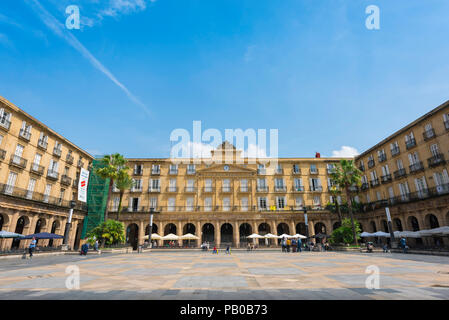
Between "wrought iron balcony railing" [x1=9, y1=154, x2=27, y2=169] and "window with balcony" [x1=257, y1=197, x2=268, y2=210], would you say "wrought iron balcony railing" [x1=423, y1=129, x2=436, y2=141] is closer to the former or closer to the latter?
"window with balcony" [x1=257, y1=197, x2=268, y2=210]

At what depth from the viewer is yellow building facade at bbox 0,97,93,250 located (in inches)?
1021

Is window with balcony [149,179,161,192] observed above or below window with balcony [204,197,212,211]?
above

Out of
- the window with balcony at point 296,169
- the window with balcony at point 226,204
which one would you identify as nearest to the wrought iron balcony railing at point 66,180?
the window with balcony at point 226,204

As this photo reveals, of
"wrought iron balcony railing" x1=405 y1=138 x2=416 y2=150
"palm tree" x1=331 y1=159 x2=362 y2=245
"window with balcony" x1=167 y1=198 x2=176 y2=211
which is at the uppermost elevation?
"wrought iron balcony railing" x1=405 y1=138 x2=416 y2=150

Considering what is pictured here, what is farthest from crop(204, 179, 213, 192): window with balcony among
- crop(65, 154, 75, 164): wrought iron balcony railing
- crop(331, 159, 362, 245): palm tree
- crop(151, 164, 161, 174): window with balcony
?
crop(65, 154, 75, 164): wrought iron balcony railing

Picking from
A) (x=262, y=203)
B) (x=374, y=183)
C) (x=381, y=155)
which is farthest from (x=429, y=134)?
(x=262, y=203)

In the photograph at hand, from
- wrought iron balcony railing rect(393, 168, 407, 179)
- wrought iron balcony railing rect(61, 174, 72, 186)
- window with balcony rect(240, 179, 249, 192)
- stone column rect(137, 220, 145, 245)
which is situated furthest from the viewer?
window with balcony rect(240, 179, 249, 192)

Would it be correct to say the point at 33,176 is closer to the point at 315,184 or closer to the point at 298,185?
the point at 298,185

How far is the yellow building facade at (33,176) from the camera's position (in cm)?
2594

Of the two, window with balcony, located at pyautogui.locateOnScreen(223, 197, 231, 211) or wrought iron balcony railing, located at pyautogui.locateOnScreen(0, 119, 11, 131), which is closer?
wrought iron balcony railing, located at pyautogui.locateOnScreen(0, 119, 11, 131)

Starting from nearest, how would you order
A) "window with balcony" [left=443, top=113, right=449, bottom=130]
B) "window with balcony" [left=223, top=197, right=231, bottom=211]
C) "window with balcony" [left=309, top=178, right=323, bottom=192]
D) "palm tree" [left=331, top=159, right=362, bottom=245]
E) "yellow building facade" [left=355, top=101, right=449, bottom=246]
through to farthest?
"window with balcony" [left=443, top=113, right=449, bottom=130] < "yellow building facade" [left=355, top=101, right=449, bottom=246] < "palm tree" [left=331, top=159, right=362, bottom=245] < "window with balcony" [left=223, top=197, right=231, bottom=211] < "window with balcony" [left=309, top=178, right=323, bottom=192]

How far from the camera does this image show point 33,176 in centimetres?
2944

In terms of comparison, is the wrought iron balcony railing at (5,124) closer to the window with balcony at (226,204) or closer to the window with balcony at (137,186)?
the window with balcony at (137,186)

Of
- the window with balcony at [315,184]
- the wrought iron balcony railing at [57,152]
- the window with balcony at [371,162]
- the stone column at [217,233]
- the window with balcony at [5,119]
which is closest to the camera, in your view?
the window with balcony at [5,119]
